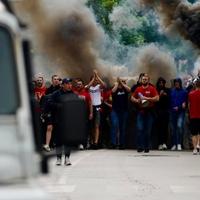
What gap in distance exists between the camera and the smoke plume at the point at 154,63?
3322 centimetres

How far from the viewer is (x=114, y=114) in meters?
21.6

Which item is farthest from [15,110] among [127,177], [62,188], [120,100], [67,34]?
[67,34]

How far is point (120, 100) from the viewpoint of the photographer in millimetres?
21266

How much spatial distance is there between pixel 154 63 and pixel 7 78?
1159 inches

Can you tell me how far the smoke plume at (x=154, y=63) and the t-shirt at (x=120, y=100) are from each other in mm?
11376

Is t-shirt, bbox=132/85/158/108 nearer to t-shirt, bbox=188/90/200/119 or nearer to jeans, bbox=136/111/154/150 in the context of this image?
jeans, bbox=136/111/154/150

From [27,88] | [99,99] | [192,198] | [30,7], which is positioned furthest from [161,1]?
[27,88]

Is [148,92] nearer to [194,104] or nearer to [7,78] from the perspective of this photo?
[194,104]

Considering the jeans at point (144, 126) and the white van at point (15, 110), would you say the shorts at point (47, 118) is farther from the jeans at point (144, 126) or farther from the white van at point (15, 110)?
the white van at point (15, 110)

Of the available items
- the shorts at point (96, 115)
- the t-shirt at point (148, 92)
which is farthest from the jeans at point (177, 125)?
the shorts at point (96, 115)

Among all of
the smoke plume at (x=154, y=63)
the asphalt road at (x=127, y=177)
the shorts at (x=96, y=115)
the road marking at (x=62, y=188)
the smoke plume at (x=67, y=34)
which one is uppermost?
the smoke plume at (x=67, y=34)

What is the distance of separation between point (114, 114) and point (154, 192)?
29.4ft

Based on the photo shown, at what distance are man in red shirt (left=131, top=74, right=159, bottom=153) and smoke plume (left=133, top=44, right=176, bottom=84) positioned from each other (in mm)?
12028

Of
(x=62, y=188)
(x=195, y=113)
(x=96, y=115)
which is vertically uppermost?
(x=96, y=115)
